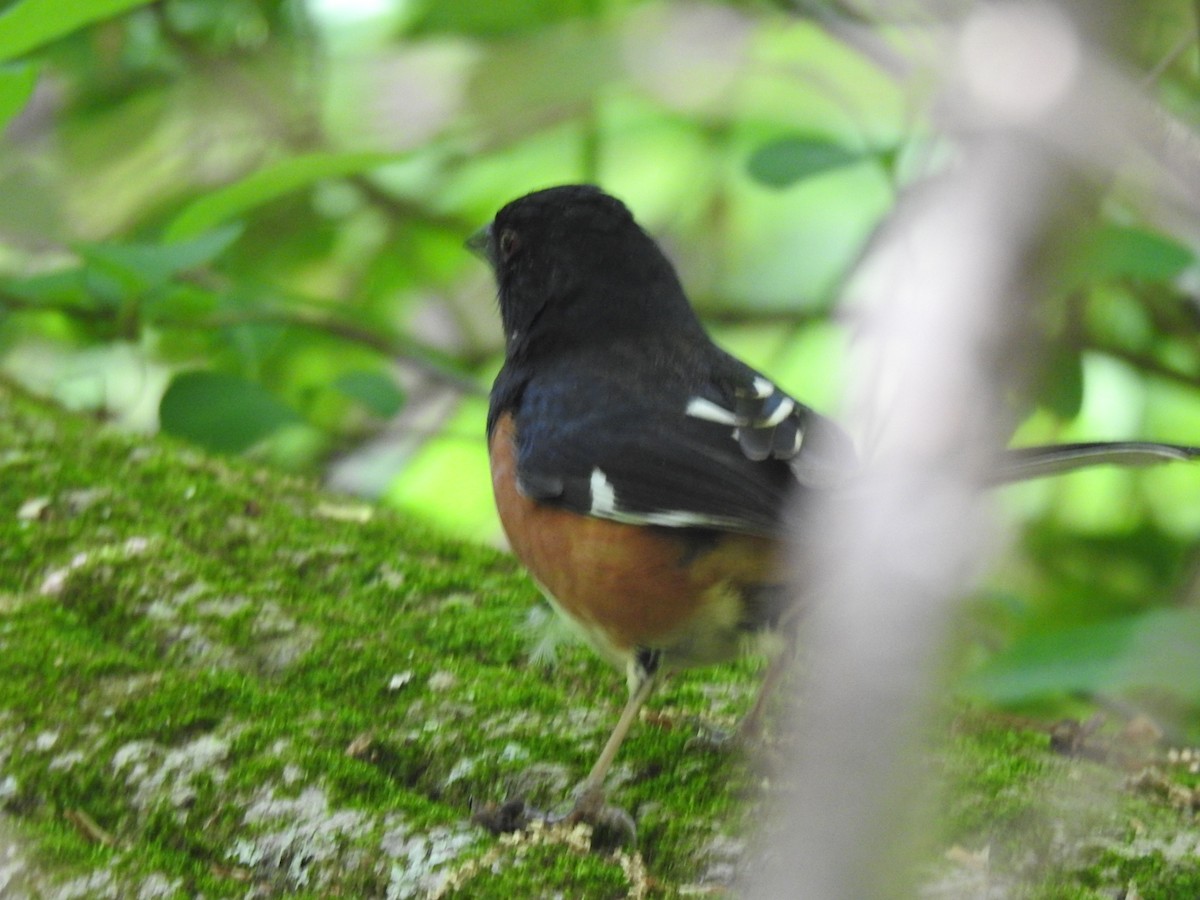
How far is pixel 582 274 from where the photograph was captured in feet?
7.76

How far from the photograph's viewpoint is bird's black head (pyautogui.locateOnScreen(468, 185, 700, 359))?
2.35m

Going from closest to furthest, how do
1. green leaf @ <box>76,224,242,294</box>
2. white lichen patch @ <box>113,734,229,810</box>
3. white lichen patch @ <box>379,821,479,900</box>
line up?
white lichen patch @ <box>379,821,479,900</box>
white lichen patch @ <box>113,734,229,810</box>
green leaf @ <box>76,224,242,294</box>

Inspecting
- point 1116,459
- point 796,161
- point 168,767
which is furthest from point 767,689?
point 796,161

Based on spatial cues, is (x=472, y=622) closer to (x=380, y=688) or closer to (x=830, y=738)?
(x=380, y=688)

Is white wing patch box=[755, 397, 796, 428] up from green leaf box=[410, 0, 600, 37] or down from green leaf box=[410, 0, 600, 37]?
up

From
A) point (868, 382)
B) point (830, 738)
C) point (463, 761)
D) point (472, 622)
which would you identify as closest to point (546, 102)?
point (868, 382)

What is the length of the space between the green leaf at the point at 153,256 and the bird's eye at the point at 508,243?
665mm

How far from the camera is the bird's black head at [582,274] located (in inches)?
92.4

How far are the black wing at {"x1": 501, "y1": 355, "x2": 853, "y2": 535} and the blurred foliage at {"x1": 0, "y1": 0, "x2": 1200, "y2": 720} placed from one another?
1.26 ft

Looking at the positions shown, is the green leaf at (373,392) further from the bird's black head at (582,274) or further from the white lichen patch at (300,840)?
the white lichen patch at (300,840)

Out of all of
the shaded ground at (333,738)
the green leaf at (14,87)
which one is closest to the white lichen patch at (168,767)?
the shaded ground at (333,738)

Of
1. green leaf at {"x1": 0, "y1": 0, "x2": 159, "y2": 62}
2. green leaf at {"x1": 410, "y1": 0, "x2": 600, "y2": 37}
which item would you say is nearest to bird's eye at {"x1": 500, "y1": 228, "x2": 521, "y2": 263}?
green leaf at {"x1": 0, "y1": 0, "x2": 159, "y2": 62}

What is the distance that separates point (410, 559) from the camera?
8.24 ft

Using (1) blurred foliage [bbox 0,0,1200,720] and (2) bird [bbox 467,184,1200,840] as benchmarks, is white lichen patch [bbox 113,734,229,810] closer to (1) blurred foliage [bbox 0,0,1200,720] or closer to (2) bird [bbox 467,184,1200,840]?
(2) bird [bbox 467,184,1200,840]
